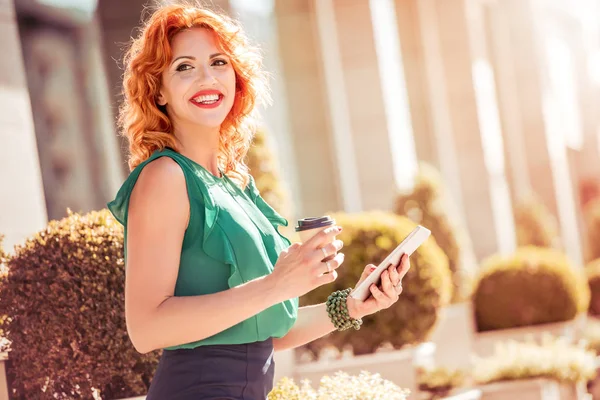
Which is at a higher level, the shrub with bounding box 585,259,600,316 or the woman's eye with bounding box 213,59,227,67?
the shrub with bounding box 585,259,600,316

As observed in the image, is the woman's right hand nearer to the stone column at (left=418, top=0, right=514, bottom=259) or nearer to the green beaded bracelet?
the green beaded bracelet

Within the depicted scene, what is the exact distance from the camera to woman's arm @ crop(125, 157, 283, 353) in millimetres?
2160

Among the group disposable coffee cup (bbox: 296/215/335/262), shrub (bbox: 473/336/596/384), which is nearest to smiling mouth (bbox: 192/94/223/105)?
disposable coffee cup (bbox: 296/215/335/262)

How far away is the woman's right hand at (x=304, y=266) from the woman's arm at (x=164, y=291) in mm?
31

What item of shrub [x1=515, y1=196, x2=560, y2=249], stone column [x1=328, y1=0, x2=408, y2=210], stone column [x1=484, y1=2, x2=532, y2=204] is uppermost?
stone column [x1=484, y1=2, x2=532, y2=204]

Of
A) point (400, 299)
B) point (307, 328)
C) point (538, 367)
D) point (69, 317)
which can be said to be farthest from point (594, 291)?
point (307, 328)

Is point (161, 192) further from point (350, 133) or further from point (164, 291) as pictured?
point (350, 133)

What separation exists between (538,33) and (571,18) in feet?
33.5

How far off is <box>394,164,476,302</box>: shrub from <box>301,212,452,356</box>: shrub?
13.3 ft

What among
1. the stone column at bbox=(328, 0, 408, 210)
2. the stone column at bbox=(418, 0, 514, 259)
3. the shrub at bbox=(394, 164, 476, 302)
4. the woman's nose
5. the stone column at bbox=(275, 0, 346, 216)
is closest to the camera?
the woman's nose

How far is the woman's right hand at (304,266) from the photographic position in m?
2.14

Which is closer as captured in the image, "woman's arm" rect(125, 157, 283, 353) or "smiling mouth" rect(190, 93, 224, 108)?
"woman's arm" rect(125, 157, 283, 353)

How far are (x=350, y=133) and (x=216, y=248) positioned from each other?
1323cm

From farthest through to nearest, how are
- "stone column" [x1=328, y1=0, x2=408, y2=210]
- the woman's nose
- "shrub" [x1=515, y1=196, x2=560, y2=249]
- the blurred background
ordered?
"shrub" [x1=515, y1=196, x2=560, y2=249] → "stone column" [x1=328, y1=0, x2=408, y2=210] → the blurred background → the woman's nose
